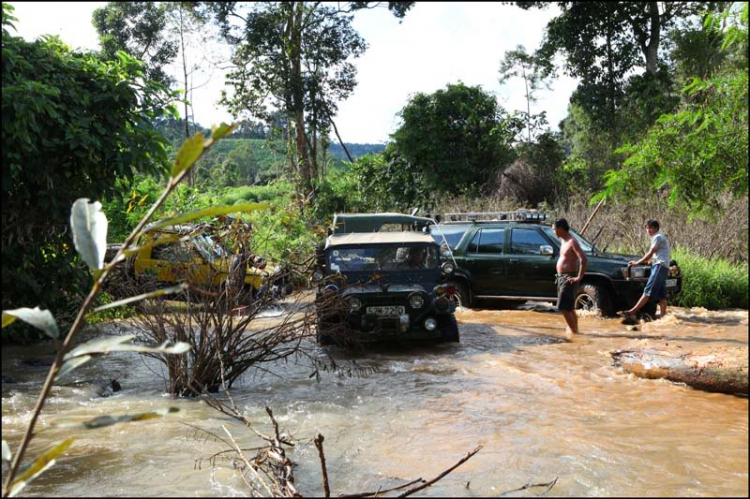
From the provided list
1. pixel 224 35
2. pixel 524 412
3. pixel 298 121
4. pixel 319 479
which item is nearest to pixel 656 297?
pixel 524 412

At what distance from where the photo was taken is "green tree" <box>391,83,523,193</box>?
74.1 ft

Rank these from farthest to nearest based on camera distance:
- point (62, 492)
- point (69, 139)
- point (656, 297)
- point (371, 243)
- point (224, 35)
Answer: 1. point (224, 35)
2. point (656, 297)
3. point (371, 243)
4. point (69, 139)
5. point (62, 492)

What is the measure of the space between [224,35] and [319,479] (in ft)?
73.8

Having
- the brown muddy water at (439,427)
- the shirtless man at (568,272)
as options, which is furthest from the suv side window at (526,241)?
the brown muddy water at (439,427)

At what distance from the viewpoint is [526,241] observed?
498 inches

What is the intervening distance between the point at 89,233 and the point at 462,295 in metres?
12.1

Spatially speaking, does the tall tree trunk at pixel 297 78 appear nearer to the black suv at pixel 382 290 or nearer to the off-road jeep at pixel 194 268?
the black suv at pixel 382 290

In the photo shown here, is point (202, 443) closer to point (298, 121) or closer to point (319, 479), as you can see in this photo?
point (319, 479)

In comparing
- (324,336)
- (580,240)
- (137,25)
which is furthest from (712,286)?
(137,25)

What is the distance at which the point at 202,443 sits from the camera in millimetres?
5645

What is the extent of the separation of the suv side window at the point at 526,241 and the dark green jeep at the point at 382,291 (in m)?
2.65

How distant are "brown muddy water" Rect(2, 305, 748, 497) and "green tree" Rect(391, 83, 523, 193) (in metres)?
13.4

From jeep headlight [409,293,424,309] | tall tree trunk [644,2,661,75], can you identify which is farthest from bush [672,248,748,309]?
tall tree trunk [644,2,661,75]

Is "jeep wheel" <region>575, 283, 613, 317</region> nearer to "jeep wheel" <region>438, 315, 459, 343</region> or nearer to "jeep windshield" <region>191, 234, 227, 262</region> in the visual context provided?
"jeep wheel" <region>438, 315, 459, 343</region>
